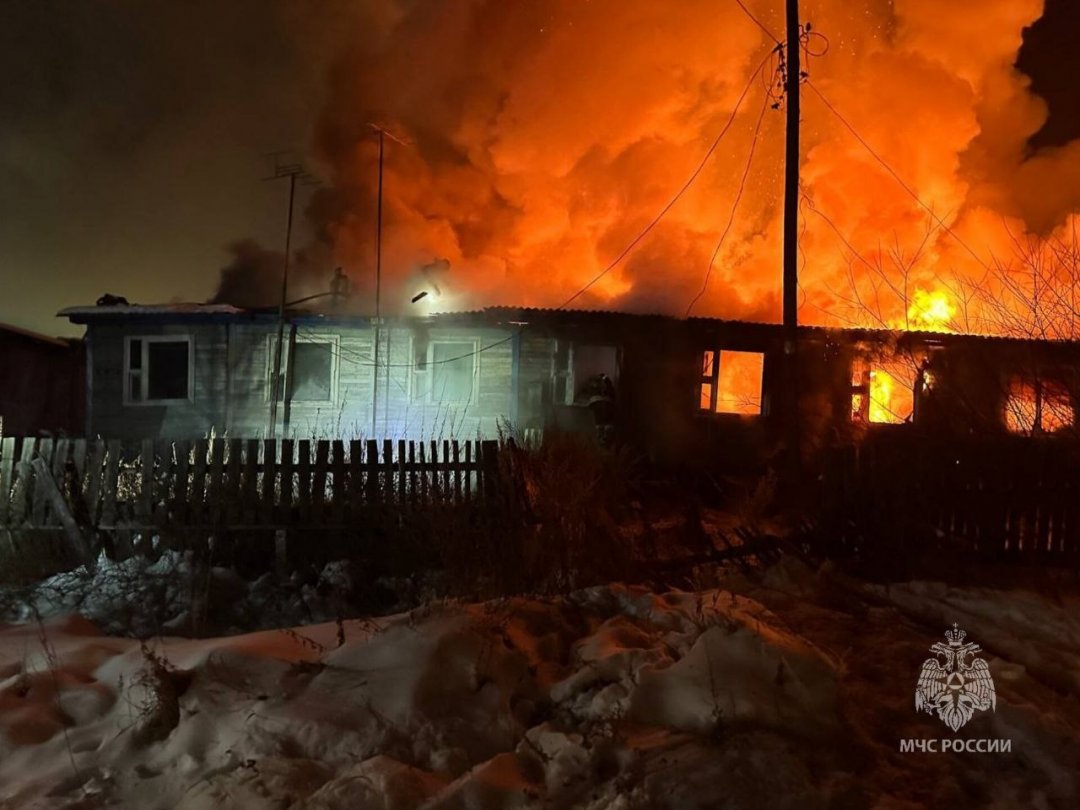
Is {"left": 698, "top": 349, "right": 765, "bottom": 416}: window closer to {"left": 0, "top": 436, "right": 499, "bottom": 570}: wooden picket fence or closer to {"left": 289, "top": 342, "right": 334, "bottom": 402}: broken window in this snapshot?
{"left": 289, "top": 342, "right": 334, "bottom": 402}: broken window

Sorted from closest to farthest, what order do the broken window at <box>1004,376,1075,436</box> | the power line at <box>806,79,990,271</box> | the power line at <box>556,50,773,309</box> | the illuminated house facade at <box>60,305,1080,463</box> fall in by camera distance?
the broken window at <box>1004,376,1075,436</box>
the illuminated house facade at <box>60,305,1080,463</box>
the power line at <box>806,79,990,271</box>
the power line at <box>556,50,773,309</box>

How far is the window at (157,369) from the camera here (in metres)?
17.2

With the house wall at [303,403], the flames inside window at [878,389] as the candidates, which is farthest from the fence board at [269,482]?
the flames inside window at [878,389]

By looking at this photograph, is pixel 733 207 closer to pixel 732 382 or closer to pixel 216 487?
pixel 732 382

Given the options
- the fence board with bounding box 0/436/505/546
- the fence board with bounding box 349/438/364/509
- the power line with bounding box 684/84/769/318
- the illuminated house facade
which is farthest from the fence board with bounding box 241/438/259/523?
the power line with bounding box 684/84/769/318

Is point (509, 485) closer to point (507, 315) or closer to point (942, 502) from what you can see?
point (942, 502)

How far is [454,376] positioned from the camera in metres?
17.1

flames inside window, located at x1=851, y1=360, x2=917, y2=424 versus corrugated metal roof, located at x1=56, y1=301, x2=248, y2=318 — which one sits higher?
corrugated metal roof, located at x1=56, y1=301, x2=248, y2=318

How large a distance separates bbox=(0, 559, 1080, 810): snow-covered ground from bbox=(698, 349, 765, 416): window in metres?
13.2

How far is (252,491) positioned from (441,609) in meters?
3.48

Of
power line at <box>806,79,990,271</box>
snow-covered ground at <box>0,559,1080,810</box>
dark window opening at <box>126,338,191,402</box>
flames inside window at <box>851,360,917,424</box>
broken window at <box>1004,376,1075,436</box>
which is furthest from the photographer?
power line at <box>806,79,990,271</box>

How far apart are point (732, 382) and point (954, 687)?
1461cm

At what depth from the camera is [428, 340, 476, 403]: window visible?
17.0 m

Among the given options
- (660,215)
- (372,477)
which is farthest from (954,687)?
(660,215)
